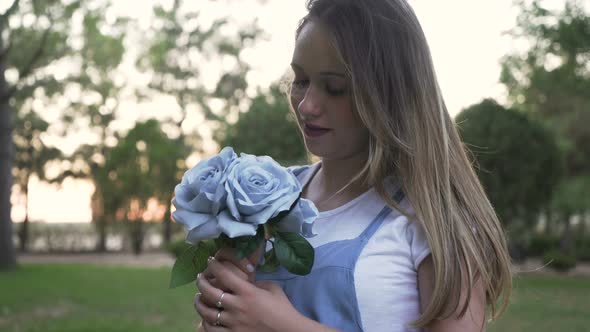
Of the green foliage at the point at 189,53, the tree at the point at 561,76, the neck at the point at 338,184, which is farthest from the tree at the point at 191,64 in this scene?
the neck at the point at 338,184

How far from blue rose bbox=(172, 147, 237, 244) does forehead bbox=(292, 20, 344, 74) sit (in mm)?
361

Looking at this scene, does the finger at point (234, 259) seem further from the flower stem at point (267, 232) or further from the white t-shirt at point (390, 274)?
the white t-shirt at point (390, 274)

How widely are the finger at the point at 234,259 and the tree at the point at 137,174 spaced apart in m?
22.4

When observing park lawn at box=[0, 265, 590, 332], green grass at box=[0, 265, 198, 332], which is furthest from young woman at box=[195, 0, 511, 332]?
green grass at box=[0, 265, 198, 332]

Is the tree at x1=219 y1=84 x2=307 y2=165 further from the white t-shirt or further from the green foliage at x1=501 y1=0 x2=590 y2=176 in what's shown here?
the white t-shirt

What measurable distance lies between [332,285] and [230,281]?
0.28m

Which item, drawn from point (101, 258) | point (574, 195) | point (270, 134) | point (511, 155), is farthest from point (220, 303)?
point (101, 258)

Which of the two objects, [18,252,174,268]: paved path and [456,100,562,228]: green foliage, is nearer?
[456,100,562,228]: green foliage

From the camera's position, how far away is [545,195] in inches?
658

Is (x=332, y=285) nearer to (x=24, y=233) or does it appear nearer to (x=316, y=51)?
(x=316, y=51)

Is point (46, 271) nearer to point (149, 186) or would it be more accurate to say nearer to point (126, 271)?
point (126, 271)

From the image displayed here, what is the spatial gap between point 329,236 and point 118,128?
28.7m

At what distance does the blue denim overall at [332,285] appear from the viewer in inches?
70.3

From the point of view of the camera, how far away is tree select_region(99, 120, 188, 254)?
2347cm
